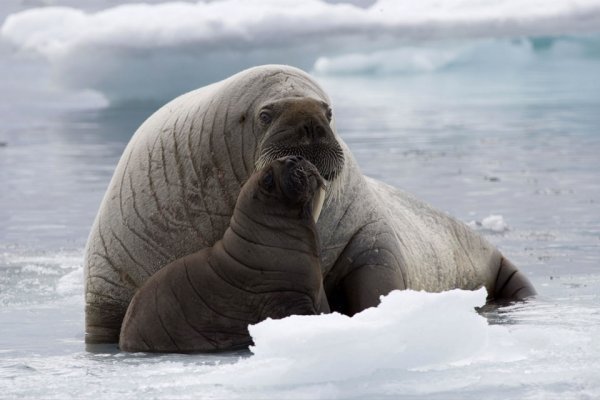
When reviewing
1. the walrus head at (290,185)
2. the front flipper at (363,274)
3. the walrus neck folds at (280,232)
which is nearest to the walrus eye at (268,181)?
the walrus head at (290,185)

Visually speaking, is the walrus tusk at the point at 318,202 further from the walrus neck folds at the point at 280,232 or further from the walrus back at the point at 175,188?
the walrus back at the point at 175,188

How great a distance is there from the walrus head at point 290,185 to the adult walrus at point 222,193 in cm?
15

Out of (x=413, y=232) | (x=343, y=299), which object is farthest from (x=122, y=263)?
(x=413, y=232)

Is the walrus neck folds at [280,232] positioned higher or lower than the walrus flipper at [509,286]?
higher

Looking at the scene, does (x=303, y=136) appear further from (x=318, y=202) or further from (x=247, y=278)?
(x=247, y=278)

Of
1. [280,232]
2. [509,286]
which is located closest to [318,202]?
[280,232]

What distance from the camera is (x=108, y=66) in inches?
2507

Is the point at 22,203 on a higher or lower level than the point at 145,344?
lower

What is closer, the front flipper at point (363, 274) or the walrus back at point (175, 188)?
the walrus back at point (175, 188)

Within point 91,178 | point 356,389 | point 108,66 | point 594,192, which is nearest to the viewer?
point 356,389

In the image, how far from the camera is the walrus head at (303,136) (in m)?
5.64

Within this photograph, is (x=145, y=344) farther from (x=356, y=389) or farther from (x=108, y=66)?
(x=108, y=66)

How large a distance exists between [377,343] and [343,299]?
148 centimetres

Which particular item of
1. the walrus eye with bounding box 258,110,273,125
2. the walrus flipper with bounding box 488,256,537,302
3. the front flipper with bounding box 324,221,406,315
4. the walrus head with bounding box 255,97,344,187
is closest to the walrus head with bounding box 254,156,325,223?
the walrus head with bounding box 255,97,344,187
